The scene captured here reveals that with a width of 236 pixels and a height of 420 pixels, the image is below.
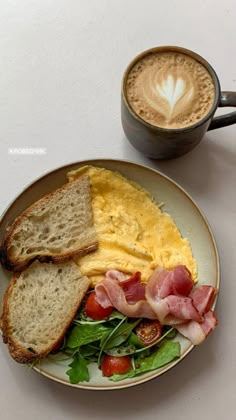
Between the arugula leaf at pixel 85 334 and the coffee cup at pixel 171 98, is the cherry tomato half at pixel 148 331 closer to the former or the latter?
the arugula leaf at pixel 85 334

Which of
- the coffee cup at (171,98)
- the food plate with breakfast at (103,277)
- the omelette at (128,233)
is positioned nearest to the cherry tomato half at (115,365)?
the food plate with breakfast at (103,277)

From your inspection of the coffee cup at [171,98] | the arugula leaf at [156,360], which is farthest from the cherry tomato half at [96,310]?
the coffee cup at [171,98]

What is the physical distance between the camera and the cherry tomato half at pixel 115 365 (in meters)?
1.19

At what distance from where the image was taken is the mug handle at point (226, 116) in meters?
1.19

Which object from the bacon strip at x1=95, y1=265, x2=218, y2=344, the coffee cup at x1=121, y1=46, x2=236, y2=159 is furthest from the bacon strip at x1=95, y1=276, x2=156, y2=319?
the coffee cup at x1=121, y1=46, x2=236, y2=159

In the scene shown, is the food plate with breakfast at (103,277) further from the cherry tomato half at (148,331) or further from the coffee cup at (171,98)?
the coffee cup at (171,98)

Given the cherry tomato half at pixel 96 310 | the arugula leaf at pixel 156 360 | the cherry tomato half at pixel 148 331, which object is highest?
→ the cherry tomato half at pixel 96 310

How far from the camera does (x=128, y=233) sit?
1268 mm

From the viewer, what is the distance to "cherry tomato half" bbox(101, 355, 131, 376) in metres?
1.19

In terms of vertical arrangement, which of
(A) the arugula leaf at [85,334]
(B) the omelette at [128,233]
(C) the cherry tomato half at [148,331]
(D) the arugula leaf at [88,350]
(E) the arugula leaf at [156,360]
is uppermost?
(B) the omelette at [128,233]

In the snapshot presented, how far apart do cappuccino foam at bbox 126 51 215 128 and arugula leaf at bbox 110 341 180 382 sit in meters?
0.43

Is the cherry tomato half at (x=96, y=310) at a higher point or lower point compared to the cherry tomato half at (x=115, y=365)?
higher

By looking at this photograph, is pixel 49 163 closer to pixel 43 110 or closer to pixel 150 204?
pixel 43 110

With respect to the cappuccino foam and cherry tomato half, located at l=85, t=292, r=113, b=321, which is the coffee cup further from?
cherry tomato half, located at l=85, t=292, r=113, b=321
